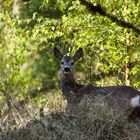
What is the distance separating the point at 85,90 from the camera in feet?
28.0

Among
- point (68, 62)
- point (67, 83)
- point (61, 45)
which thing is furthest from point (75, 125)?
point (61, 45)

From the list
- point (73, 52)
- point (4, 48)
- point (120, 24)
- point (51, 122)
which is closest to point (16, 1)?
point (4, 48)

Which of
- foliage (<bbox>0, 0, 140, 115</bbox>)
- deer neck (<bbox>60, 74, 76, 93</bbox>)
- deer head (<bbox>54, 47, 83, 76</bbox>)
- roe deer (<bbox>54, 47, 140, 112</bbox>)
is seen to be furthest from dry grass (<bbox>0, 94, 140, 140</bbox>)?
deer head (<bbox>54, 47, 83, 76</bbox>)

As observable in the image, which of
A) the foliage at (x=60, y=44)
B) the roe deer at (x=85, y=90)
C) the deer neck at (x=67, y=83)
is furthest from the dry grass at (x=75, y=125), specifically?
the deer neck at (x=67, y=83)

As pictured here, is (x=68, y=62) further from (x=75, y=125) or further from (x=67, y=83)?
(x=75, y=125)

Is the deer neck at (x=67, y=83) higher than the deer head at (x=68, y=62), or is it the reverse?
the deer head at (x=68, y=62)

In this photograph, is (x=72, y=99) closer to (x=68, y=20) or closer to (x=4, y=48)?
(x=68, y=20)

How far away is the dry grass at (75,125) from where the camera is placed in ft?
20.5

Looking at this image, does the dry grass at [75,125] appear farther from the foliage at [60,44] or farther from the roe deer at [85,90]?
the foliage at [60,44]

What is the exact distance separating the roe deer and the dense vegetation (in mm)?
406

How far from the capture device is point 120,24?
135 inches

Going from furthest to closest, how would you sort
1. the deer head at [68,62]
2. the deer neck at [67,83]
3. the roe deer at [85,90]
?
the deer head at [68,62], the deer neck at [67,83], the roe deer at [85,90]

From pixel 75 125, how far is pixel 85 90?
210 centimetres

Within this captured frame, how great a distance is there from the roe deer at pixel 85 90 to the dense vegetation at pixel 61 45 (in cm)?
41
